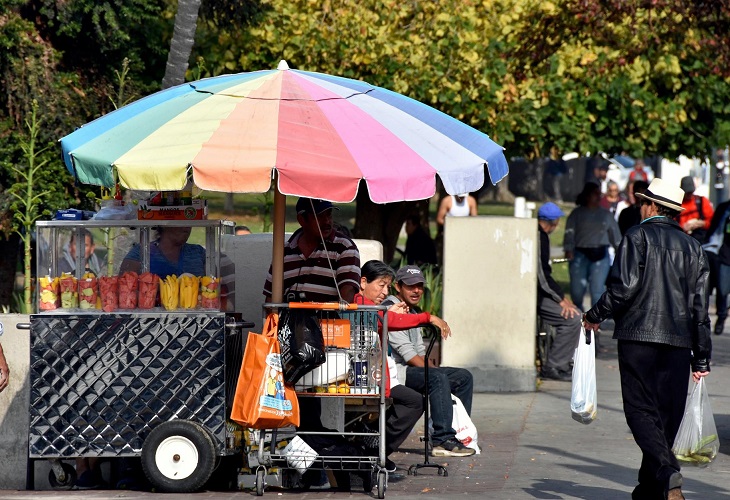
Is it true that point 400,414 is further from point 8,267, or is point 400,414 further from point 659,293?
point 8,267

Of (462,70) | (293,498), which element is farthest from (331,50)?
(293,498)

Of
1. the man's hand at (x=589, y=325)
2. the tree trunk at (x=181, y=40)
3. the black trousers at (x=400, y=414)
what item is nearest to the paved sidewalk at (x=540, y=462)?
the black trousers at (x=400, y=414)

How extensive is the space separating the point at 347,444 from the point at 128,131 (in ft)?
7.41

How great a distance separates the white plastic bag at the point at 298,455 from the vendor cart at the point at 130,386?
378mm

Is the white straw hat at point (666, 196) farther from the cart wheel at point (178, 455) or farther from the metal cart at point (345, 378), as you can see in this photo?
the cart wheel at point (178, 455)

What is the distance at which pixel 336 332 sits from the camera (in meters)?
7.20

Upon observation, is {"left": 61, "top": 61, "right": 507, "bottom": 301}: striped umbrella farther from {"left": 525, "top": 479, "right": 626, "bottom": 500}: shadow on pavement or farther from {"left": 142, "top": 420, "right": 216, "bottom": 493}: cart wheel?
{"left": 525, "top": 479, "right": 626, "bottom": 500}: shadow on pavement

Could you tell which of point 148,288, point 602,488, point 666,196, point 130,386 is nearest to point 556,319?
point 602,488

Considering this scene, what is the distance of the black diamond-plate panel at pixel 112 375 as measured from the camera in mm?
7078

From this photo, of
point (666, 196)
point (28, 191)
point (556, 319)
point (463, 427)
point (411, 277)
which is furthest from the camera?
point (556, 319)

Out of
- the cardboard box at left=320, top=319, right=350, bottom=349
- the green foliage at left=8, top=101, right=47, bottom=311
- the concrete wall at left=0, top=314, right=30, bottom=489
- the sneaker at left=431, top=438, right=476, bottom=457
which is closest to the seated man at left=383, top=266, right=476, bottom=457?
the sneaker at left=431, top=438, right=476, bottom=457

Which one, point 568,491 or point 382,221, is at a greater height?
point 382,221

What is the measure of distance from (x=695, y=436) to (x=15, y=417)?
4182mm

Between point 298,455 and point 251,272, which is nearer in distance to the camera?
point 298,455
